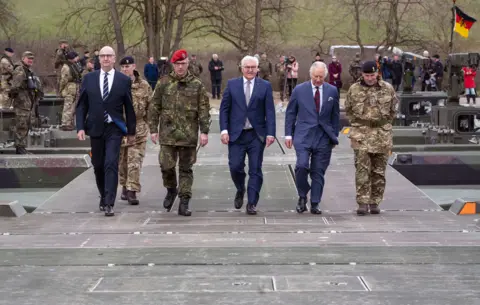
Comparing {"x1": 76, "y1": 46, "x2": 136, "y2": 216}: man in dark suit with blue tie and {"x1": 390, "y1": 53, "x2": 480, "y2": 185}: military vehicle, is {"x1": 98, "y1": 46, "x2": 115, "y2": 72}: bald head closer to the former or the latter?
{"x1": 76, "y1": 46, "x2": 136, "y2": 216}: man in dark suit with blue tie

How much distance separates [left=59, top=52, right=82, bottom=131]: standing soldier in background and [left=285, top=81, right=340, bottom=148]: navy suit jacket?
14.0 m

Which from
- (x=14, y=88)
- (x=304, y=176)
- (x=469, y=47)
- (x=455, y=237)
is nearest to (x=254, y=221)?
(x=304, y=176)

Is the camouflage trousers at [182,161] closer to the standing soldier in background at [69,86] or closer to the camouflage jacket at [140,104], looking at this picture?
the camouflage jacket at [140,104]

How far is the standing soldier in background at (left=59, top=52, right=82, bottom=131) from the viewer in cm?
2627

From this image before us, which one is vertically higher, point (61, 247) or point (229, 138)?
point (229, 138)

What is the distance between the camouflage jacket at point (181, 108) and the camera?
12.4m

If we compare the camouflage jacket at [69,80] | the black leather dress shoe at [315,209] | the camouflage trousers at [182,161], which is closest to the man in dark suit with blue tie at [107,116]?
the camouflage trousers at [182,161]

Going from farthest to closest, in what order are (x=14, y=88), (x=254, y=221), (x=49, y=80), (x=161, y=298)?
(x=49, y=80), (x=14, y=88), (x=254, y=221), (x=161, y=298)

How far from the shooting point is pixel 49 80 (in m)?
52.6

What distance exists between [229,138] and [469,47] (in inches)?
2907

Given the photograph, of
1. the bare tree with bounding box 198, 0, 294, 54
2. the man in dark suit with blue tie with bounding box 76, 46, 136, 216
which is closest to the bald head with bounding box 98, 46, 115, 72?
the man in dark suit with blue tie with bounding box 76, 46, 136, 216

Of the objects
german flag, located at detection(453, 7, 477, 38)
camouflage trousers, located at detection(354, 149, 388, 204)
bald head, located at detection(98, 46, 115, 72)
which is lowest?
camouflage trousers, located at detection(354, 149, 388, 204)

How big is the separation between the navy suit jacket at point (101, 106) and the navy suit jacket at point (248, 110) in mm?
1046

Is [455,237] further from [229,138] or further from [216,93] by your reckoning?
[216,93]
